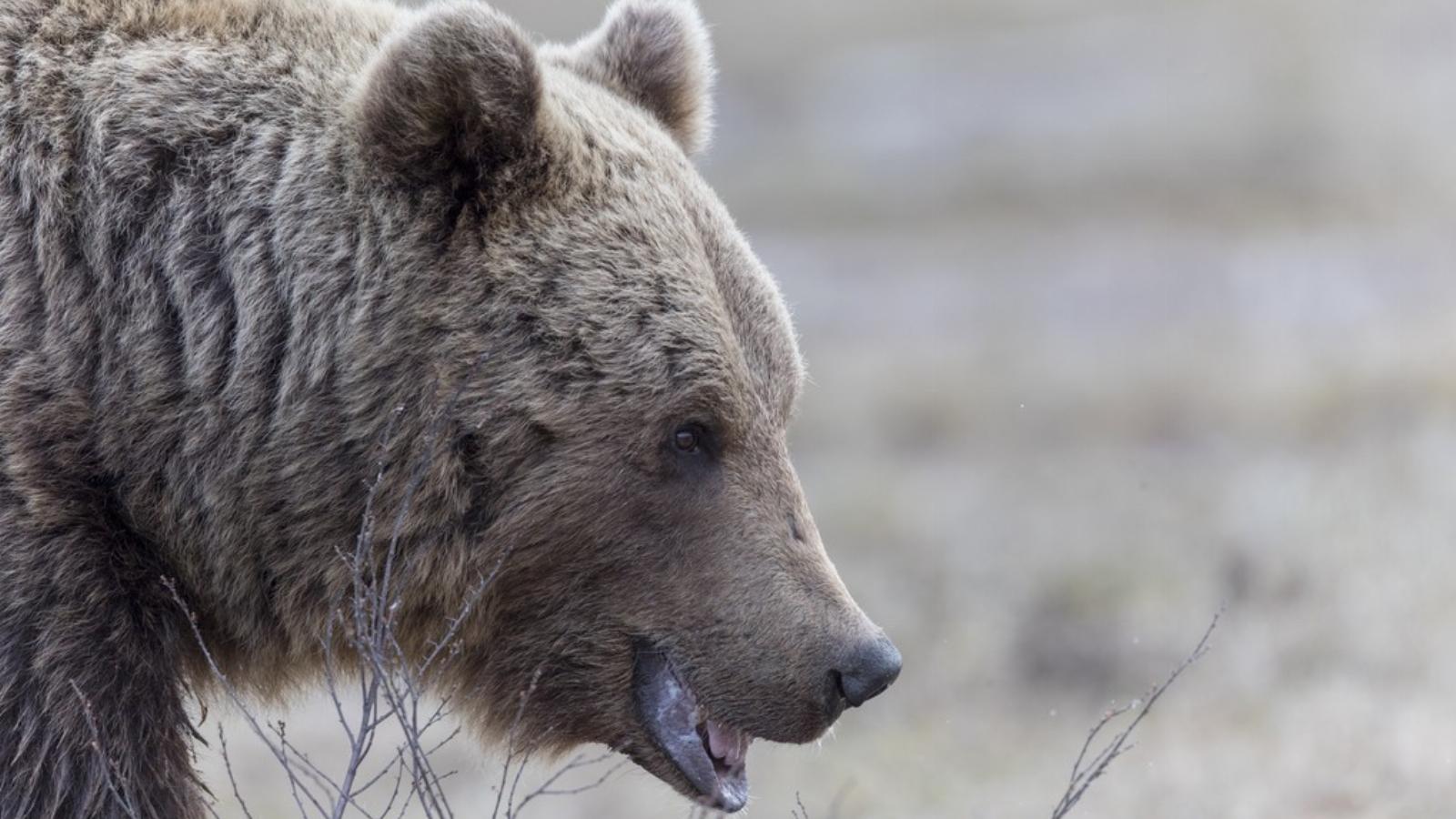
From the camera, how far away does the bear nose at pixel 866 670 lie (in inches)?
151

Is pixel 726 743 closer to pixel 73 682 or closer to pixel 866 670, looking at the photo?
pixel 866 670

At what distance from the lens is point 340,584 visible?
12.9 ft

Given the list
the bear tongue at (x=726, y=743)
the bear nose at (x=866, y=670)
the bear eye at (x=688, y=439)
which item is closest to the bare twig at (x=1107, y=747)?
the bear nose at (x=866, y=670)

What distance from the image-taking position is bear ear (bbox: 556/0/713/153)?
15.3ft

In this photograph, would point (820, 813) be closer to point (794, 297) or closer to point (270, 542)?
point (270, 542)

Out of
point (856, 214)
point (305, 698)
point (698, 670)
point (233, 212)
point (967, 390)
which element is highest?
point (233, 212)

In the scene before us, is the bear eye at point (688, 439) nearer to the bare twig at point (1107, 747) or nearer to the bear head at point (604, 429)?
the bear head at point (604, 429)

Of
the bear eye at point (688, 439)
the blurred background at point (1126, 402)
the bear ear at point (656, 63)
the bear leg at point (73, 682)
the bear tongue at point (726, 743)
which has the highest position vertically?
the bear ear at point (656, 63)

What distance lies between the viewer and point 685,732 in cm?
403

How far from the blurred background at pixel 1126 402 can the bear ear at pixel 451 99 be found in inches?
60.8

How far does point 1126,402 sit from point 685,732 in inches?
415

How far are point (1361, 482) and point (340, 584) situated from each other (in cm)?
A: 744

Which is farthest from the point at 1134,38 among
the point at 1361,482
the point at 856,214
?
the point at 1361,482

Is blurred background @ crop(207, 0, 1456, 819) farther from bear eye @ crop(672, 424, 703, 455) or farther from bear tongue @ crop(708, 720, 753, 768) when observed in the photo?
bear eye @ crop(672, 424, 703, 455)
